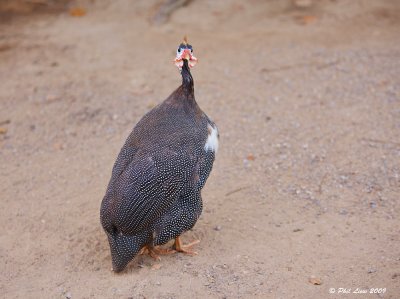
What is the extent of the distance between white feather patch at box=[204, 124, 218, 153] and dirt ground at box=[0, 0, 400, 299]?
2.31ft

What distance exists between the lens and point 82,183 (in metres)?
5.34

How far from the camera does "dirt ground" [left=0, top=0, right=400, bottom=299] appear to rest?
13.6 feet

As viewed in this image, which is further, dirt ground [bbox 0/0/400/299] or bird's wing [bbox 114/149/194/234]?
dirt ground [bbox 0/0/400/299]

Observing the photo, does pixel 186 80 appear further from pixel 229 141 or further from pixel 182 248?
pixel 229 141

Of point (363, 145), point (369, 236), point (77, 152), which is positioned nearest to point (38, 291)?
point (77, 152)

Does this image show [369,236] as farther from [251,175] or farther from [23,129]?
[23,129]

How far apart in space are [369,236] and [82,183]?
2.40 m

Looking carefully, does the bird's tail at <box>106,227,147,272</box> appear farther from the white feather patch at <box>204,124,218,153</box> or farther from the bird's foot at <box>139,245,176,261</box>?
the white feather patch at <box>204,124,218,153</box>

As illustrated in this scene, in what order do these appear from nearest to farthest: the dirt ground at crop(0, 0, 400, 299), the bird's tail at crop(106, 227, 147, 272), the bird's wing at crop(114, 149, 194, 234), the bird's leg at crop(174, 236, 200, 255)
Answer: the bird's wing at crop(114, 149, 194, 234) < the bird's tail at crop(106, 227, 147, 272) < the dirt ground at crop(0, 0, 400, 299) < the bird's leg at crop(174, 236, 200, 255)

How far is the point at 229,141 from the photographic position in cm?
579

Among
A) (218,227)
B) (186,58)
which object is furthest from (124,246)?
(186,58)

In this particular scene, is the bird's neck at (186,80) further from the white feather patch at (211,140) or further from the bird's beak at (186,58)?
the white feather patch at (211,140)

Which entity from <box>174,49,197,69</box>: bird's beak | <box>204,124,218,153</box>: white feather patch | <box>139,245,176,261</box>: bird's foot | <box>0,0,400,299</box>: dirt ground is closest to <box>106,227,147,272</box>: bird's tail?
<box>0,0,400,299</box>: dirt ground

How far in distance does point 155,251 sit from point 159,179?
0.70 m
